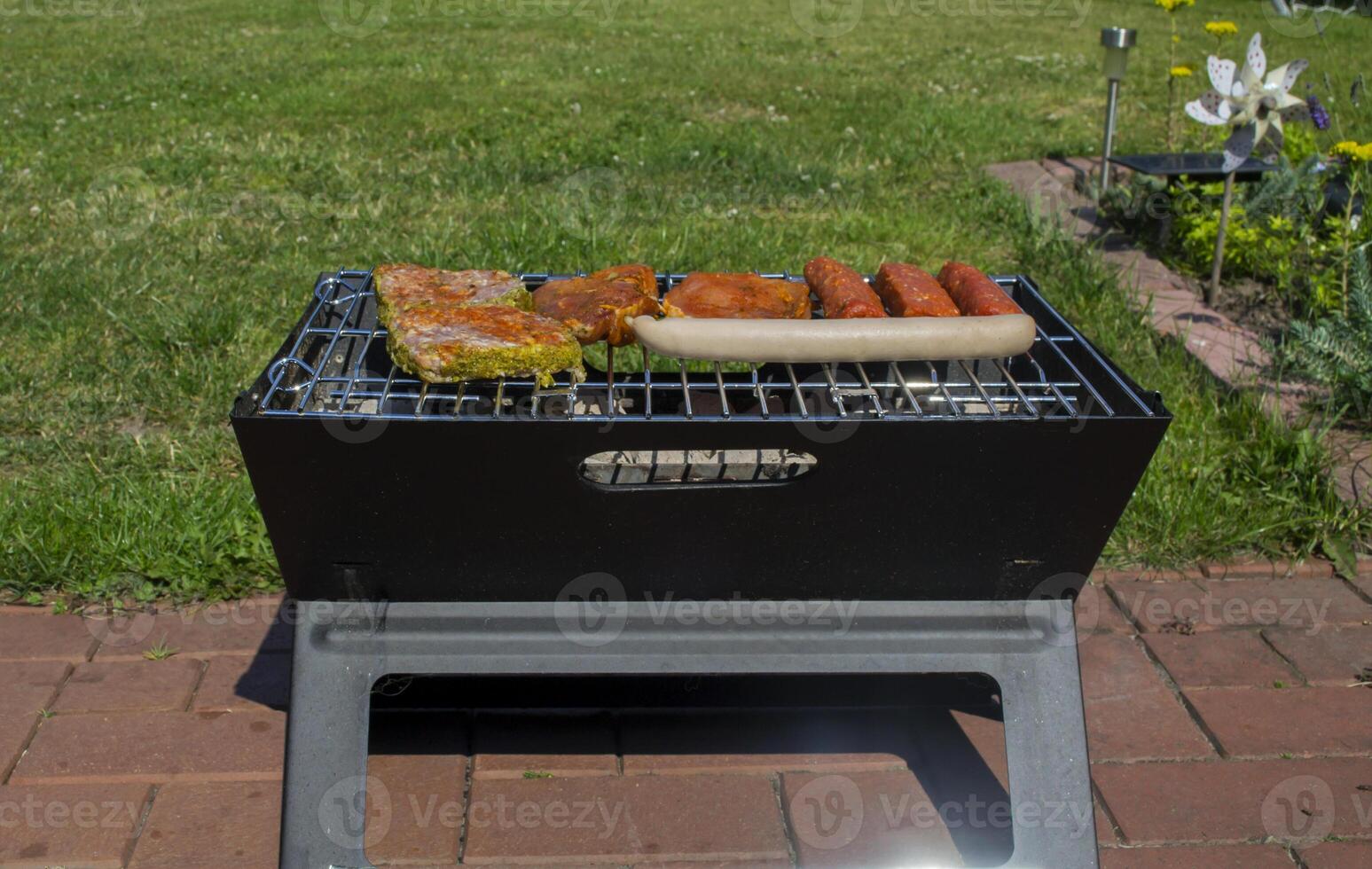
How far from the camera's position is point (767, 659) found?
7.07 ft

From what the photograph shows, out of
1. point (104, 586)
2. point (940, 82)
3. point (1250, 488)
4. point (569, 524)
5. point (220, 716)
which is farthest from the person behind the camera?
point (940, 82)

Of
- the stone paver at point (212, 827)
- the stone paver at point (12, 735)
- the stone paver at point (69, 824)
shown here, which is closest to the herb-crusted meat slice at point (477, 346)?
the stone paver at point (212, 827)

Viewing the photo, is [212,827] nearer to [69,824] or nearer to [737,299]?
[69,824]

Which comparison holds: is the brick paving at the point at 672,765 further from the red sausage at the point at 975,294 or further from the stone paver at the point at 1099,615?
the red sausage at the point at 975,294

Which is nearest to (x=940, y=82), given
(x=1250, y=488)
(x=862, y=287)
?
(x=1250, y=488)

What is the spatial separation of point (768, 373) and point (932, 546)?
1.23 m

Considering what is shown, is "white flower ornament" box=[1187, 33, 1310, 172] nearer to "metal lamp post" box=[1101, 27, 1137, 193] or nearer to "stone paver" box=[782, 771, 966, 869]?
"metal lamp post" box=[1101, 27, 1137, 193]

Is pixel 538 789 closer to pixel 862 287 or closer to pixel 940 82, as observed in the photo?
pixel 862 287

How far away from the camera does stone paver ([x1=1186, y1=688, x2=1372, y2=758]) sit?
2.68 m

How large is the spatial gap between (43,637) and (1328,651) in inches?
126

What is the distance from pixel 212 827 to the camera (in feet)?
7.92

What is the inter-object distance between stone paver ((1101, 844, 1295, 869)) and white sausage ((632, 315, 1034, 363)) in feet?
3.66

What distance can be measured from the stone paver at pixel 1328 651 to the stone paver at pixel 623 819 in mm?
1406

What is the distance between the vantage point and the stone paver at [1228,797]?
7.99 ft
